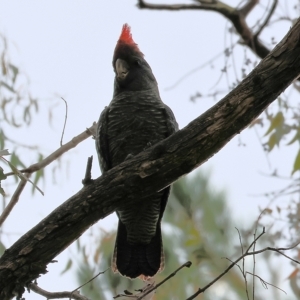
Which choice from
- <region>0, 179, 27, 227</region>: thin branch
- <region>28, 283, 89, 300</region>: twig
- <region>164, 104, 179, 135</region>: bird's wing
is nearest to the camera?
<region>28, 283, 89, 300</region>: twig

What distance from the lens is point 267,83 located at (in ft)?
6.03

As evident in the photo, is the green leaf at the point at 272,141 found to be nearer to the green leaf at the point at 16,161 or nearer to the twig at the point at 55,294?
the green leaf at the point at 16,161

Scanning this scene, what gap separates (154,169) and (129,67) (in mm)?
1335

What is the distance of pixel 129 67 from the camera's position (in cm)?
311

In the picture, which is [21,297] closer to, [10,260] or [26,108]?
[10,260]

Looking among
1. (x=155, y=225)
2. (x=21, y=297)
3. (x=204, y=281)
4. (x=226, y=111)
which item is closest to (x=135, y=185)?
(x=226, y=111)

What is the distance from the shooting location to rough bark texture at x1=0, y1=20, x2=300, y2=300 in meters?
1.84

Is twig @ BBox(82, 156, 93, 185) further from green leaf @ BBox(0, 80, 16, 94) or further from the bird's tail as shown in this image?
green leaf @ BBox(0, 80, 16, 94)

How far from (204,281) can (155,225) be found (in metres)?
0.70

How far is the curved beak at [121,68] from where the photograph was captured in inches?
120

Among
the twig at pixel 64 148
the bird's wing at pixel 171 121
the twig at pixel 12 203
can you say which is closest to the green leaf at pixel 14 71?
the twig at pixel 64 148

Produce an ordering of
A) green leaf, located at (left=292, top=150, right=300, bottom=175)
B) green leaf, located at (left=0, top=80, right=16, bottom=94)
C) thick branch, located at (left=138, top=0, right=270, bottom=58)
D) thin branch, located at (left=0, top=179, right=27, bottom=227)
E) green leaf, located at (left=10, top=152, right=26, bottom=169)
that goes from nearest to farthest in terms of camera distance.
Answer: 1. thin branch, located at (left=0, top=179, right=27, bottom=227)
2. thick branch, located at (left=138, top=0, right=270, bottom=58)
3. green leaf, located at (left=292, top=150, right=300, bottom=175)
4. green leaf, located at (left=10, top=152, right=26, bottom=169)
5. green leaf, located at (left=0, top=80, right=16, bottom=94)

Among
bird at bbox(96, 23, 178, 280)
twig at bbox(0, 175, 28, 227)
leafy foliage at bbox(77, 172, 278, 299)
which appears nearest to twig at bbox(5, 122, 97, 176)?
bird at bbox(96, 23, 178, 280)

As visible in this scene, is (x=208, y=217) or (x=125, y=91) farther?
(x=208, y=217)
